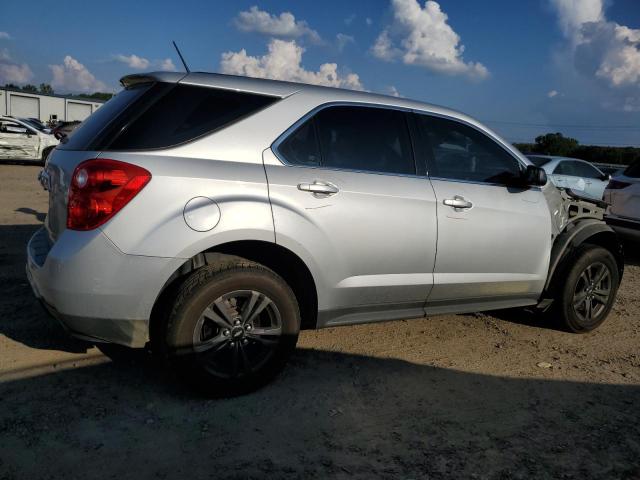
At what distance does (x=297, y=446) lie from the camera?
2746 millimetres

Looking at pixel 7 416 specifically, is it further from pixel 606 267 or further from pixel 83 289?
pixel 606 267

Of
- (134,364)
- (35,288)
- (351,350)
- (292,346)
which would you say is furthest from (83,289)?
(351,350)

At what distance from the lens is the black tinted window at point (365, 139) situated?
3383mm

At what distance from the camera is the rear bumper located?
2734mm

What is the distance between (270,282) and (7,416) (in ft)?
4.99

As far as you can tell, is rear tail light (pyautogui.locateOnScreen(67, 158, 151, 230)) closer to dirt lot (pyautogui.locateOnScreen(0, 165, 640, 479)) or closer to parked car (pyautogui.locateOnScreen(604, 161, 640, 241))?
dirt lot (pyautogui.locateOnScreen(0, 165, 640, 479))

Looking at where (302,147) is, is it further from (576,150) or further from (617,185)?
(576,150)

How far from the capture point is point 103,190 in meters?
2.74

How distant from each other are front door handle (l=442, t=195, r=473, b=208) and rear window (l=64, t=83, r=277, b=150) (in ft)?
4.50

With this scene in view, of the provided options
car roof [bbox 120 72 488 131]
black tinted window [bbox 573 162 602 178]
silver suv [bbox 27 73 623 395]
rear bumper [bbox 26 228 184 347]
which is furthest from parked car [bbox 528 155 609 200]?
rear bumper [bbox 26 228 184 347]

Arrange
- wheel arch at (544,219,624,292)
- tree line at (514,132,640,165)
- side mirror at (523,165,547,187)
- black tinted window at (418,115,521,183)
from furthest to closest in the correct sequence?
1. tree line at (514,132,640,165)
2. wheel arch at (544,219,624,292)
3. side mirror at (523,165,547,187)
4. black tinted window at (418,115,521,183)

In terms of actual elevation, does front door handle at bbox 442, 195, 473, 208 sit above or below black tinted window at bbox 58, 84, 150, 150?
below

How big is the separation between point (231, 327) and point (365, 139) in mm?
1470

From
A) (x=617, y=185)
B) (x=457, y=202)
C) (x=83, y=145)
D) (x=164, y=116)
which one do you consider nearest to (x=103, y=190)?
(x=83, y=145)
